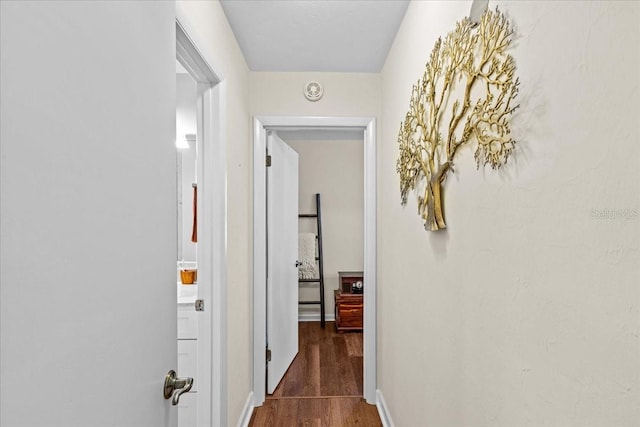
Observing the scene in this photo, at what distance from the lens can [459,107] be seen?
4.20 feet

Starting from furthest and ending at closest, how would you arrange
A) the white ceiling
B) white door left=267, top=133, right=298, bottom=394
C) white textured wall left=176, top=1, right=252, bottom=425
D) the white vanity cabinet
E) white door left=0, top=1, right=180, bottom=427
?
1. white door left=267, top=133, right=298, bottom=394
2. the white vanity cabinet
3. the white ceiling
4. white textured wall left=176, top=1, right=252, bottom=425
5. white door left=0, top=1, right=180, bottom=427

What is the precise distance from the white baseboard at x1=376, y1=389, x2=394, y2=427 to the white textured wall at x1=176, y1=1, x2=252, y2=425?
2.84 feet

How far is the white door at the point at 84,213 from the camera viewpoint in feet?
1.63

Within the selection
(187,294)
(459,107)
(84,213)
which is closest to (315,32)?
(459,107)

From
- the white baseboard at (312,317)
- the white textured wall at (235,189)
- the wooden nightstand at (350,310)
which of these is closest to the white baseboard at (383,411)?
the white textured wall at (235,189)

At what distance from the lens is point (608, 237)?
2.08 feet

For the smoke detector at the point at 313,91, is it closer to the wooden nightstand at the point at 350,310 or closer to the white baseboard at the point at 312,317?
the wooden nightstand at the point at 350,310

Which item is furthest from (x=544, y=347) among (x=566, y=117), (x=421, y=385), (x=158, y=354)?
(x=421, y=385)

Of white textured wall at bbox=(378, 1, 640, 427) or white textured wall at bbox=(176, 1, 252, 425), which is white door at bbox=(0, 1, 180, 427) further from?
white textured wall at bbox=(176, 1, 252, 425)

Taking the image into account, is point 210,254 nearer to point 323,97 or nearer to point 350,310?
point 323,97

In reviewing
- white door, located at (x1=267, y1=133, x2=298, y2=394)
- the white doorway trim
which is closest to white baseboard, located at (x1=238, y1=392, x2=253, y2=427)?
white door, located at (x1=267, y1=133, x2=298, y2=394)

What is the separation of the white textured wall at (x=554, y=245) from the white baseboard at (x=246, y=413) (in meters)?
1.44

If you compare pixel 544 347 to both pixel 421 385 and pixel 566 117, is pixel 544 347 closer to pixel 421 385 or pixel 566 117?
pixel 566 117

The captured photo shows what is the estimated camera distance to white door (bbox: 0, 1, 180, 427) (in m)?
0.50
